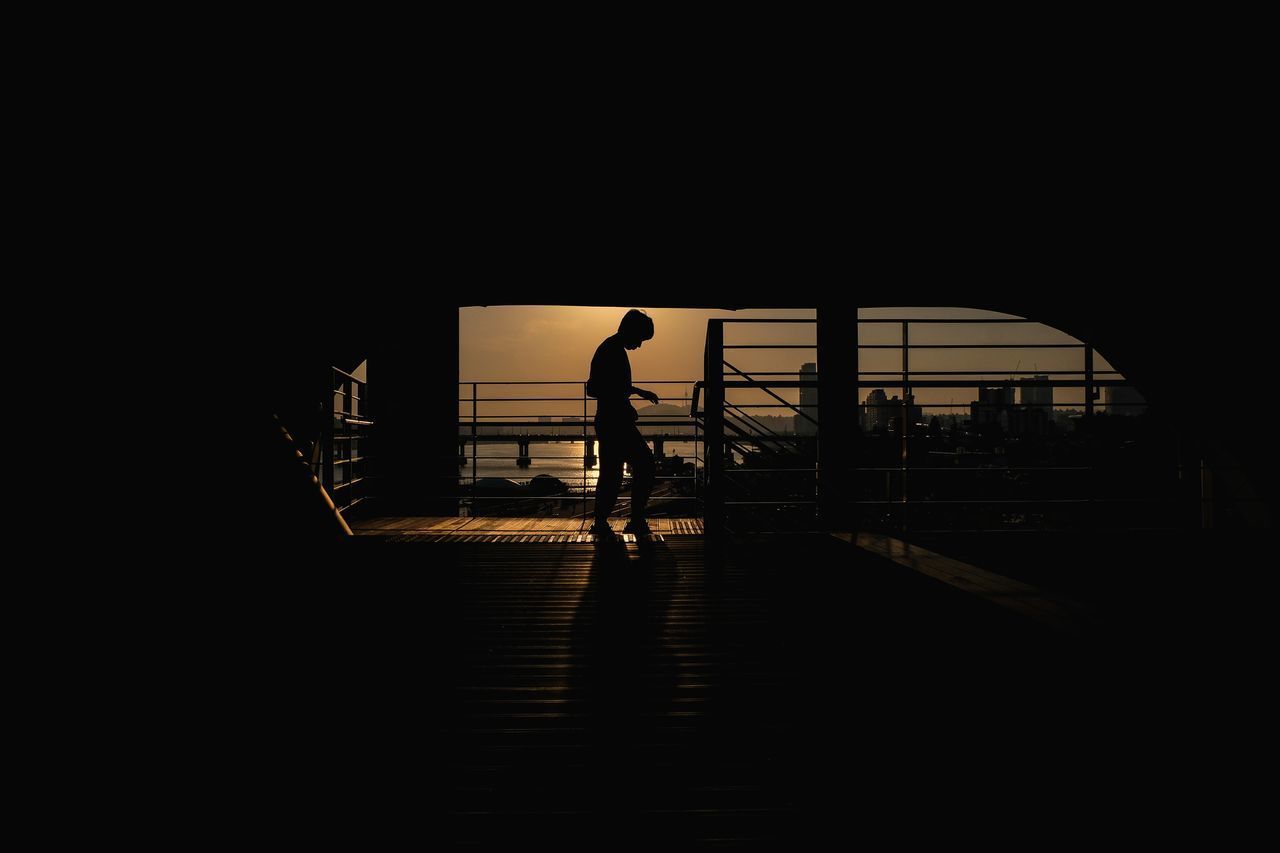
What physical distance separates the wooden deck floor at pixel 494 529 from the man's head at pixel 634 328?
2.83 ft

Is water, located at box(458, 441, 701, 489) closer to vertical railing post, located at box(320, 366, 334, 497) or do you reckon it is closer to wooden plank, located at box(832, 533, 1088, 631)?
vertical railing post, located at box(320, 366, 334, 497)

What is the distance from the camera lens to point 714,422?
2.84 metres

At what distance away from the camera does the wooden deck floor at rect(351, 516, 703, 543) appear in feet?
10.3

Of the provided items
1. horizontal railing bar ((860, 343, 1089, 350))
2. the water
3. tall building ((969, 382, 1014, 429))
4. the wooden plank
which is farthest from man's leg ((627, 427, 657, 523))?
horizontal railing bar ((860, 343, 1089, 350))

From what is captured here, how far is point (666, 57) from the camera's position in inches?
111

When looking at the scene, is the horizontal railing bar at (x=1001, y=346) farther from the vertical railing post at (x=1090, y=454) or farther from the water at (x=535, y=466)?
the water at (x=535, y=466)

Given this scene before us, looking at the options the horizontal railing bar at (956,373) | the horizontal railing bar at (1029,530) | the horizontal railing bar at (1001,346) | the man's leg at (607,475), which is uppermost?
the horizontal railing bar at (1001,346)

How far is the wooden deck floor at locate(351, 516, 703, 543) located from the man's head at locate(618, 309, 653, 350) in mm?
863

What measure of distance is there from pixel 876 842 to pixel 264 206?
12.8 ft

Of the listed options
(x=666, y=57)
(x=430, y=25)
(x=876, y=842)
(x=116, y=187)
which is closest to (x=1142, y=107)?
(x=666, y=57)

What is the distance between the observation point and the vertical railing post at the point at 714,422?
9.18 feet

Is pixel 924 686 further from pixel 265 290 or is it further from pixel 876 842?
pixel 265 290

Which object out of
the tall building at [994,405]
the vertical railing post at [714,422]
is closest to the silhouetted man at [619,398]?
the vertical railing post at [714,422]

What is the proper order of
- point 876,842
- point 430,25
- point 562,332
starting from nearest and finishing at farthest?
point 876,842 → point 430,25 → point 562,332
